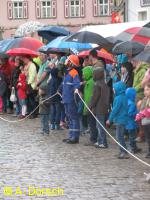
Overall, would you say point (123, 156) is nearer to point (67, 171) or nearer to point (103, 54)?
point (67, 171)

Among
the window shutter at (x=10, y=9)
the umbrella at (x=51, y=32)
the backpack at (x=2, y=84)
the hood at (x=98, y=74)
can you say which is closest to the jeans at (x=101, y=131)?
the hood at (x=98, y=74)

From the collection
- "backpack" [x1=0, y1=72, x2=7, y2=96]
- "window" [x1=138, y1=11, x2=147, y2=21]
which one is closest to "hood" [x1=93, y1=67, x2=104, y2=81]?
"backpack" [x1=0, y1=72, x2=7, y2=96]

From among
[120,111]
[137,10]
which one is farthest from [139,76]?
[137,10]

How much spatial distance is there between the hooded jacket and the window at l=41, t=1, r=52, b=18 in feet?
176

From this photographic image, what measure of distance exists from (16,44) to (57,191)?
11256 millimetres

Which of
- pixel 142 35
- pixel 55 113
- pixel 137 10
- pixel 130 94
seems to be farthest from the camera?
pixel 137 10

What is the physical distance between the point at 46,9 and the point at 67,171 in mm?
56834

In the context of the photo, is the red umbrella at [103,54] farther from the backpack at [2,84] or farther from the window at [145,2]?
the window at [145,2]

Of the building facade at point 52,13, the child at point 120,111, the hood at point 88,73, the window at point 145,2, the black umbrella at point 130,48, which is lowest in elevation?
the building facade at point 52,13

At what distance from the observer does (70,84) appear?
1292 cm

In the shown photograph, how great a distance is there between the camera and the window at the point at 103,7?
65625mm

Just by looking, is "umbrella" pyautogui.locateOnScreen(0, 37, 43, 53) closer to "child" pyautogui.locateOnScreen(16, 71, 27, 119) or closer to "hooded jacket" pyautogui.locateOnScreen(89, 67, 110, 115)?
"child" pyautogui.locateOnScreen(16, 71, 27, 119)

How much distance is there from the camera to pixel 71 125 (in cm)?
1303

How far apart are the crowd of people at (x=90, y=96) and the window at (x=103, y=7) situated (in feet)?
158
